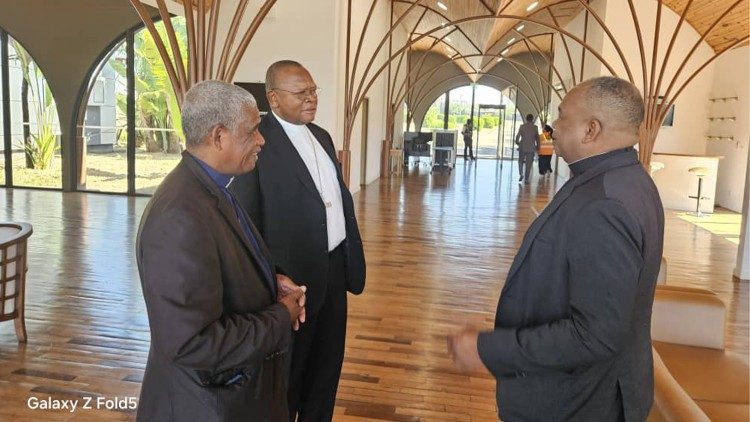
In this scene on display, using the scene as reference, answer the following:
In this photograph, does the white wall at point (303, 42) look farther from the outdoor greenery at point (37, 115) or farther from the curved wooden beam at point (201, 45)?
the curved wooden beam at point (201, 45)

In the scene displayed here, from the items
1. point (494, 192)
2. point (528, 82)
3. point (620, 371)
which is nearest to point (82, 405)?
point (620, 371)

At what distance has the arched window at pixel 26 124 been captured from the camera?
1272 centimetres

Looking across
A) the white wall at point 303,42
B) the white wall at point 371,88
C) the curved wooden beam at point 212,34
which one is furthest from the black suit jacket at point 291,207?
the white wall at point 371,88

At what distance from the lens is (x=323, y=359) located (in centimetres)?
276

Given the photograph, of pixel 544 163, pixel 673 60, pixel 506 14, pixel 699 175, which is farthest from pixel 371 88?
pixel 699 175

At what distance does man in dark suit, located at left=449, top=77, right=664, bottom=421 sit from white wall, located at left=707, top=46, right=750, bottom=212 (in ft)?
45.7

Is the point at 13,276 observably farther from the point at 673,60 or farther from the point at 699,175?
the point at 673,60

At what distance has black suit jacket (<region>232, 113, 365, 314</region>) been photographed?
2586 mm

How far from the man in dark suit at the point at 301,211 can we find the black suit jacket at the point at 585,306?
3.39ft

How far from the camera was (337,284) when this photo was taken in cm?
276

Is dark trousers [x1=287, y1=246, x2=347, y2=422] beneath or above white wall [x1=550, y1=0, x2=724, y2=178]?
beneath

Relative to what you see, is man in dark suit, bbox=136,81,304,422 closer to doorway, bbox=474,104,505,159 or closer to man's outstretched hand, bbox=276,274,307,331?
man's outstretched hand, bbox=276,274,307,331

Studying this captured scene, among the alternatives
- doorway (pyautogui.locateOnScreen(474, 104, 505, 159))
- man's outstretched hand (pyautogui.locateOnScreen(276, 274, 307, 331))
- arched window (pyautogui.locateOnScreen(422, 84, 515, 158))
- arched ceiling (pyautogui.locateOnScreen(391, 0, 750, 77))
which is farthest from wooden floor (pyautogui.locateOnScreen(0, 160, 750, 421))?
arched window (pyautogui.locateOnScreen(422, 84, 515, 158))

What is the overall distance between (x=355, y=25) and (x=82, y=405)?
1009 cm
